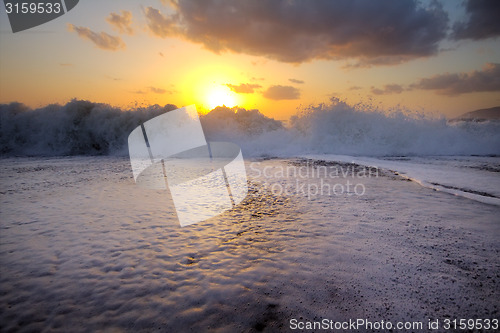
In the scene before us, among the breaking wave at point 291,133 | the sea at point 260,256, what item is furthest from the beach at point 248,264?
the breaking wave at point 291,133

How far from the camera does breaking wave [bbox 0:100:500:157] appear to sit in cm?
1650

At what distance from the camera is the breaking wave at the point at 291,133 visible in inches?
650

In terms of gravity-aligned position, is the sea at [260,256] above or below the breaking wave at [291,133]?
below

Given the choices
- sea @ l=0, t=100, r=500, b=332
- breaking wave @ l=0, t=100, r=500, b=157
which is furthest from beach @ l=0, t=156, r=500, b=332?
breaking wave @ l=0, t=100, r=500, b=157

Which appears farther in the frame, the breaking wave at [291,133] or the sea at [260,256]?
the breaking wave at [291,133]

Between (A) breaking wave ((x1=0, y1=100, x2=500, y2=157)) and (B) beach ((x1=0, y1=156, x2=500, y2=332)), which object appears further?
(A) breaking wave ((x1=0, y1=100, x2=500, y2=157))

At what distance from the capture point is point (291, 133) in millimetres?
20953

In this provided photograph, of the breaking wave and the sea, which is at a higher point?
the breaking wave

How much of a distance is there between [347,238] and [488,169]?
9.81 metres

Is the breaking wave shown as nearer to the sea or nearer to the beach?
the sea

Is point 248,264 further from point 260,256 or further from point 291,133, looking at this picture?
point 291,133

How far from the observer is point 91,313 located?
2.53m

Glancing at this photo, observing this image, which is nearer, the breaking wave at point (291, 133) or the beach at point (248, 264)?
the beach at point (248, 264)

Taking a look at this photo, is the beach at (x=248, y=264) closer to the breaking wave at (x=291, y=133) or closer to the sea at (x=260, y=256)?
the sea at (x=260, y=256)
